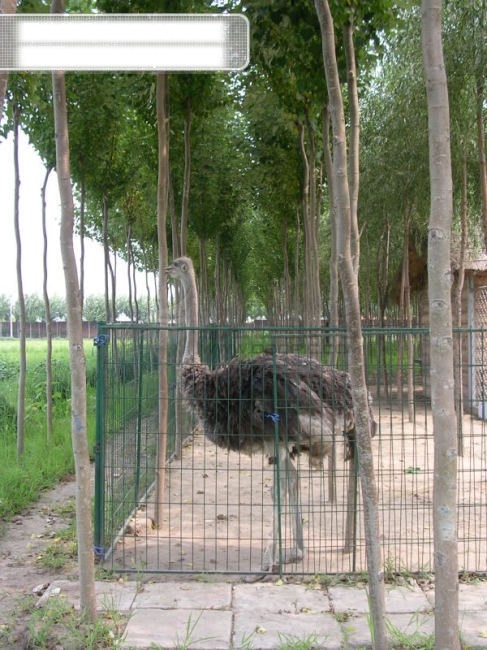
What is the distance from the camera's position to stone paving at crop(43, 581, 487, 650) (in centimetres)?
434

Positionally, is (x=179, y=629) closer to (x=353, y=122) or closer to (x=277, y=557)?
(x=277, y=557)

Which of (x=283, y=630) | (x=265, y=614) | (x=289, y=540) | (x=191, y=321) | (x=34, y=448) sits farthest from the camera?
(x=34, y=448)

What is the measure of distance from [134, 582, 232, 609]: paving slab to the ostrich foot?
16.5 inches

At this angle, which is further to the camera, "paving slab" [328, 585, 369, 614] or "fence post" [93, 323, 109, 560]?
"fence post" [93, 323, 109, 560]

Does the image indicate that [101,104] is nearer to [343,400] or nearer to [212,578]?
[343,400]

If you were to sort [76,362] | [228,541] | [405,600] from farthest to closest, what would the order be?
1. [228,541]
2. [405,600]
3. [76,362]

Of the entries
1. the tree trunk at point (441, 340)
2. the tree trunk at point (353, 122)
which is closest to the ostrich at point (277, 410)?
the tree trunk at point (353, 122)

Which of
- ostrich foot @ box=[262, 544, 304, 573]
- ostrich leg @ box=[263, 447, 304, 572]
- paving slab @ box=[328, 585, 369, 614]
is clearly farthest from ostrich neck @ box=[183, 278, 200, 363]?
paving slab @ box=[328, 585, 369, 614]

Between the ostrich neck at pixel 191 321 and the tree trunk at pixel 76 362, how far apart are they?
2.03 m

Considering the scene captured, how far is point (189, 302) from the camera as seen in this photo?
7.02m

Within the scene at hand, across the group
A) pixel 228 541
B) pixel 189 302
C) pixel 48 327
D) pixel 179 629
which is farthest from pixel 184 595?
pixel 48 327

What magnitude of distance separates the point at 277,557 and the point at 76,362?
2549 millimetres

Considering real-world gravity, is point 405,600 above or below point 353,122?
below

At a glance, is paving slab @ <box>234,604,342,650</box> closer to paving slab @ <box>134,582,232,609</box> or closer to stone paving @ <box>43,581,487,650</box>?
stone paving @ <box>43,581,487,650</box>
